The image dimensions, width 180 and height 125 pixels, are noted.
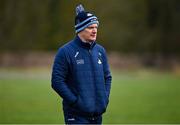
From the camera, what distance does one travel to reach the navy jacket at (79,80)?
7352 millimetres

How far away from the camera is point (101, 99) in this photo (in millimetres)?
7438

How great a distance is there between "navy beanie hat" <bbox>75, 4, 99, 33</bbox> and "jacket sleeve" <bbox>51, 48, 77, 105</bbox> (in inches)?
14.4

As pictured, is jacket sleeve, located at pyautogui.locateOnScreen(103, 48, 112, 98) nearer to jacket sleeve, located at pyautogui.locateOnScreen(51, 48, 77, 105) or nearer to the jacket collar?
the jacket collar

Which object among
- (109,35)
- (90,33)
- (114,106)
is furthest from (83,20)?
(109,35)

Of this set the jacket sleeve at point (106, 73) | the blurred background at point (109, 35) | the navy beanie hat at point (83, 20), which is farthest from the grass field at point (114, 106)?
the blurred background at point (109, 35)

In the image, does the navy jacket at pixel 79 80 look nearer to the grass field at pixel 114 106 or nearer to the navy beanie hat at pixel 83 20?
the navy beanie hat at pixel 83 20

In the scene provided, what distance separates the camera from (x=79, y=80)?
736 cm

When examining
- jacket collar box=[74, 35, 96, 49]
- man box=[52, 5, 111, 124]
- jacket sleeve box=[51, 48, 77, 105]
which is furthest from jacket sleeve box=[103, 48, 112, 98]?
jacket sleeve box=[51, 48, 77, 105]

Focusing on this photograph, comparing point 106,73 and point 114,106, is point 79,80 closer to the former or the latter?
point 106,73

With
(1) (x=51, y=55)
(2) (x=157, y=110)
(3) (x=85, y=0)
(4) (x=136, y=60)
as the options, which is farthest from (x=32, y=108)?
(4) (x=136, y=60)

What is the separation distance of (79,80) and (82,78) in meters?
0.04

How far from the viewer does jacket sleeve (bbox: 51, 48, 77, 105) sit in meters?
7.32

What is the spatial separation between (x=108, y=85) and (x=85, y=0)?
36.8 meters

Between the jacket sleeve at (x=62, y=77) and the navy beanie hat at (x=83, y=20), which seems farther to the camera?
the navy beanie hat at (x=83, y=20)
